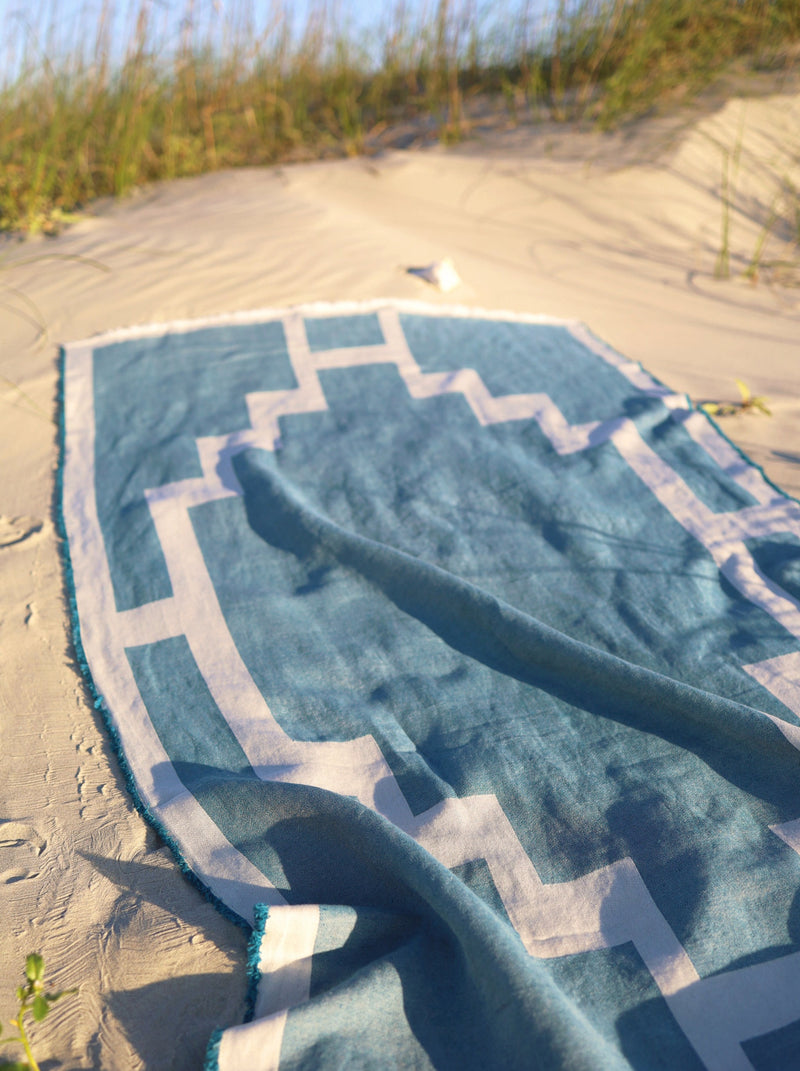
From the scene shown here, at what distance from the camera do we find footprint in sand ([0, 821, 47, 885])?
1083 millimetres

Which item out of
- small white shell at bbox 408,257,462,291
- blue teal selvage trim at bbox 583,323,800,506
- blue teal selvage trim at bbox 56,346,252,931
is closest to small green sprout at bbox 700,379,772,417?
blue teal selvage trim at bbox 583,323,800,506

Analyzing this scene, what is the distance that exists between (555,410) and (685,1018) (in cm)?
141

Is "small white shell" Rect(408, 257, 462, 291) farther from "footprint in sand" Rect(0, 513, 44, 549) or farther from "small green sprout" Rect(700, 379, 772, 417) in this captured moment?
"footprint in sand" Rect(0, 513, 44, 549)

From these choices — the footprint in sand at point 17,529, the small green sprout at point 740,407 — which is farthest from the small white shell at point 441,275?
the footprint in sand at point 17,529

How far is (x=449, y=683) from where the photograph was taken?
1370mm

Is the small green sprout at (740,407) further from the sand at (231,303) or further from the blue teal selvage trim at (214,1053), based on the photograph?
the blue teal selvage trim at (214,1053)

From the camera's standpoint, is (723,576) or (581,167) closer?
(723,576)

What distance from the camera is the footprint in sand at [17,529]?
1658 mm

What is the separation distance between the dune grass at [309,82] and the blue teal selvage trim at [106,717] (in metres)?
1.53

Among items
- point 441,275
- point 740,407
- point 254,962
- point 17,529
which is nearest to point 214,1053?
point 254,962

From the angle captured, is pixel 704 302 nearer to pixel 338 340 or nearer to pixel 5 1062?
pixel 338 340

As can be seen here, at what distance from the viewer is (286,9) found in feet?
11.9

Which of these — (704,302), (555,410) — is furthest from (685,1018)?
(704,302)

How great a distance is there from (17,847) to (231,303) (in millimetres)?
1704
